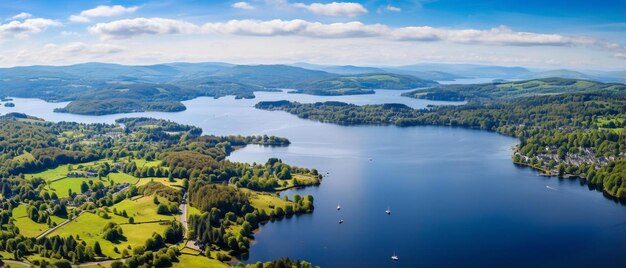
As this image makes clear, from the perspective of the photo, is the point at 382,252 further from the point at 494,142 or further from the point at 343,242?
the point at 494,142

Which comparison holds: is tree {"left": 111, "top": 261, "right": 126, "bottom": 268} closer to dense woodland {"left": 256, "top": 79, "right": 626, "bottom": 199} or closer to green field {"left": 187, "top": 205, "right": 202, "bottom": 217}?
green field {"left": 187, "top": 205, "right": 202, "bottom": 217}

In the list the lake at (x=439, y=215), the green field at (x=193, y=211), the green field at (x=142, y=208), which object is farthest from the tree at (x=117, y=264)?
the green field at (x=193, y=211)

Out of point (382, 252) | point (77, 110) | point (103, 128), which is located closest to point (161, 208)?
point (382, 252)

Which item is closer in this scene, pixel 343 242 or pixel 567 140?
pixel 343 242

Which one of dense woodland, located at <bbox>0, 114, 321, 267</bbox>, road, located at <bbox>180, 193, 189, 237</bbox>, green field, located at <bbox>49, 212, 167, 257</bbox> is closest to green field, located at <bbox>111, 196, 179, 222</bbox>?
dense woodland, located at <bbox>0, 114, 321, 267</bbox>

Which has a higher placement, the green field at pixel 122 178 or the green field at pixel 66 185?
the green field at pixel 122 178

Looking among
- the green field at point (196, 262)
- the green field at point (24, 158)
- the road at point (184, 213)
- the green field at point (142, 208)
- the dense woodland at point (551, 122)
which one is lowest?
the green field at point (196, 262)

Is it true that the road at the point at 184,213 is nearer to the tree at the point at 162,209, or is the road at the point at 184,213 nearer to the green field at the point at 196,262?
the tree at the point at 162,209
